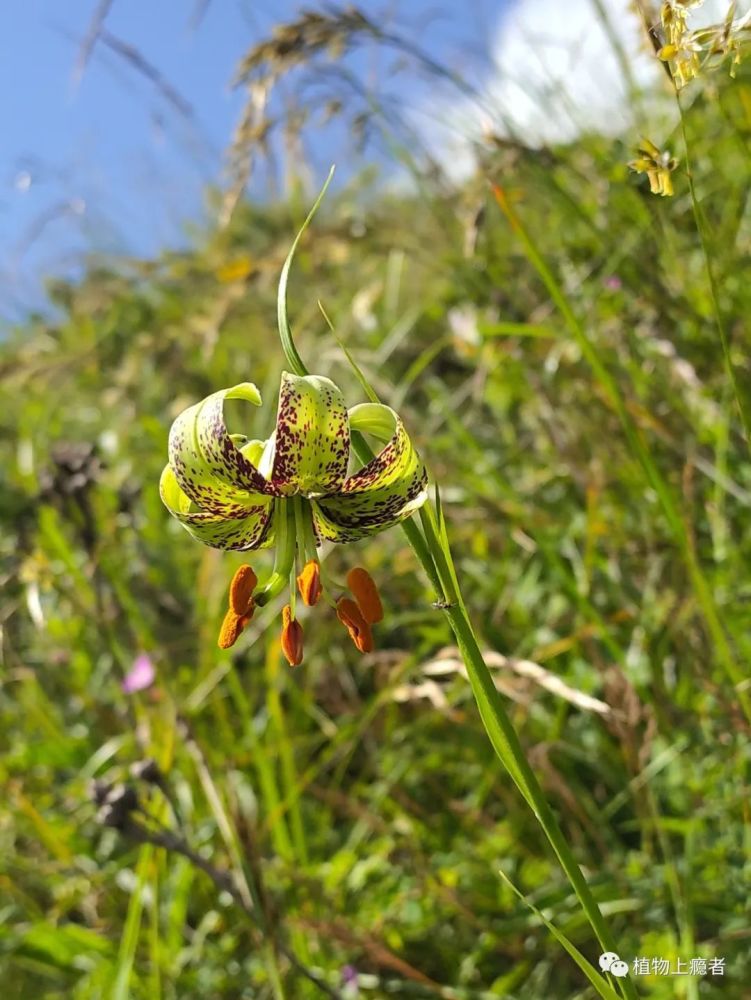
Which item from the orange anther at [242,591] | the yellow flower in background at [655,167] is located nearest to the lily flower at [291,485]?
the orange anther at [242,591]

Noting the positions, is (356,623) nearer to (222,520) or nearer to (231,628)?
(231,628)

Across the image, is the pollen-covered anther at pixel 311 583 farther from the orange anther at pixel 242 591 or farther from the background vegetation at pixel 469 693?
the background vegetation at pixel 469 693

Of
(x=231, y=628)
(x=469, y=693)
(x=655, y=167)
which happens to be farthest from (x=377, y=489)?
(x=469, y=693)

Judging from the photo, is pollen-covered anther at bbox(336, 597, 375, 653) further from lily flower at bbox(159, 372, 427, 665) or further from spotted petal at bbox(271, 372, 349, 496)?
spotted petal at bbox(271, 372, 349, 496)

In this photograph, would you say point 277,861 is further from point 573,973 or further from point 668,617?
point 668,617

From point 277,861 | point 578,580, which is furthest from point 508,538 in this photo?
point 277,861

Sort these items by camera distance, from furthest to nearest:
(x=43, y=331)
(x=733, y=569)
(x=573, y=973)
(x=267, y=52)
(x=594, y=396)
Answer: (x=43, y=331) → (x=594, y=396) → (x=733, y=569) → (x=267, y=52) → (x=573, y=973)
